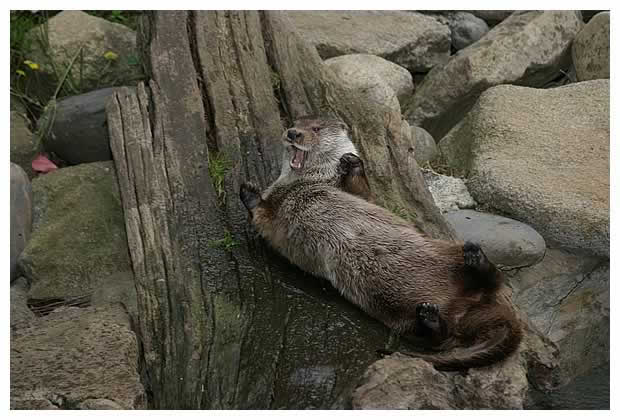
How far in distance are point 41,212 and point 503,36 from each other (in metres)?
4.14

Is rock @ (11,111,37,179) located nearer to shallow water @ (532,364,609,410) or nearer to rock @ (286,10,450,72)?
rock @ (286,10,450,72)

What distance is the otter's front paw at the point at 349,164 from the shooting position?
4.17 meters

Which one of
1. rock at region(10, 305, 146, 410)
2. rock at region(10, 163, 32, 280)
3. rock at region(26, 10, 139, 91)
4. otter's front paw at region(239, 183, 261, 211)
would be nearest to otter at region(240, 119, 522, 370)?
otter's front paw at region(239, 183, 261, 211)

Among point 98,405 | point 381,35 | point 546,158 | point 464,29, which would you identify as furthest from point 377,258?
point 464,29

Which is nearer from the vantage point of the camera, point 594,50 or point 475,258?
point 475,258

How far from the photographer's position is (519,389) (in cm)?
322

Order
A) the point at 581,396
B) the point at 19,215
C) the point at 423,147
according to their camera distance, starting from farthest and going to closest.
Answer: the point at 423,147 → the point at 19,215 → the point at 581,396

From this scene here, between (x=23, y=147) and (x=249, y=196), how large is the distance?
197 centimetres

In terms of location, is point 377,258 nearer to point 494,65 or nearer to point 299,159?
point 299,159

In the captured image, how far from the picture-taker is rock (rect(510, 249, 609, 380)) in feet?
15.1

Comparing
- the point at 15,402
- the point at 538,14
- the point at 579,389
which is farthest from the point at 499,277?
the point at 538,14

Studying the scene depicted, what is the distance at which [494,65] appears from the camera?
6.38m

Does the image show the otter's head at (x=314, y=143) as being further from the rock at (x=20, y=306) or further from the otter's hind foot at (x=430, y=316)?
the rock at (x=20, y=306)
